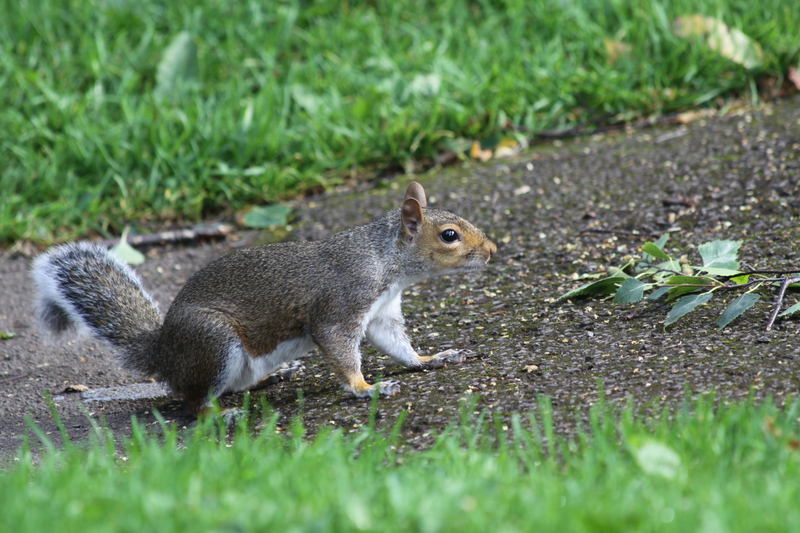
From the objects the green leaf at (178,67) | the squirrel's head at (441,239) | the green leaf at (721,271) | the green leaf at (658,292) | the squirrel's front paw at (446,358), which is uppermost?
the green leaf at (178,67)

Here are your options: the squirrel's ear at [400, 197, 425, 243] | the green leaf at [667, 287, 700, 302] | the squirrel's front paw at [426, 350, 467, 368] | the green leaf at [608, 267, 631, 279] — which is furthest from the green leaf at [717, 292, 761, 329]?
the squirrel's ear at [400, 197, 425, 243]

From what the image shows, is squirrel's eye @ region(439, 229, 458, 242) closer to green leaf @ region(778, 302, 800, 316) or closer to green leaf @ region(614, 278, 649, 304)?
green leaf @ region(614, 278, 649, 304)

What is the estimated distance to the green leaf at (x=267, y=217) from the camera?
16.2 feet

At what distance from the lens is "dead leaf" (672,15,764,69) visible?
17.5 feet

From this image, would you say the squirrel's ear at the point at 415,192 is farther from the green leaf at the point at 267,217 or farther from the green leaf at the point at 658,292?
the green leaf at the point at 267,217

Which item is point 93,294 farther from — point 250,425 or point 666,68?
point 666,68

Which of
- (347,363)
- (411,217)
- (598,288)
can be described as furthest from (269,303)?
(598,288)

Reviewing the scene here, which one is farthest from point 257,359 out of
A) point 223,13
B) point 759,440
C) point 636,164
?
point 223,13

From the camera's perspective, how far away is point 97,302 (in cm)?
345

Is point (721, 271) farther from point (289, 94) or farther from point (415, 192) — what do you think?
point (289, 94)

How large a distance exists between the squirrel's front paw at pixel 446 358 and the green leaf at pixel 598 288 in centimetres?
52

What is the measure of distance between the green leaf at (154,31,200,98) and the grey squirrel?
8.43 ft

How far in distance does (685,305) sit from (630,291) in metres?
0.21

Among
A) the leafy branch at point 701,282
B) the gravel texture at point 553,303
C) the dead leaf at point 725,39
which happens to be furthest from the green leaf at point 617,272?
Result: the dead leaf at point 725,39
